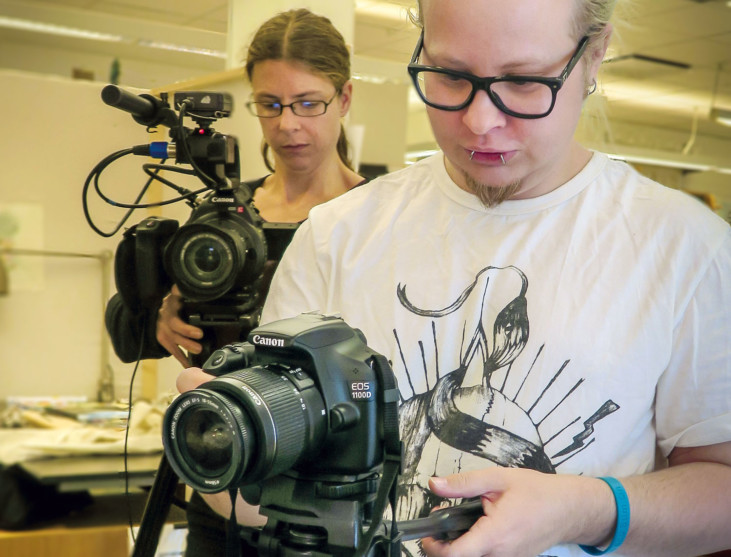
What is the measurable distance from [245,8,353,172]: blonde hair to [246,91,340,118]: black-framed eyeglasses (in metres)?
0.03

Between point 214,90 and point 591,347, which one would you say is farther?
point 214,90

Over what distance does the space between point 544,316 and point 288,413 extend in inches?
10.7

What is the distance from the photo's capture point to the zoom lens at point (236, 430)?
0.50 m

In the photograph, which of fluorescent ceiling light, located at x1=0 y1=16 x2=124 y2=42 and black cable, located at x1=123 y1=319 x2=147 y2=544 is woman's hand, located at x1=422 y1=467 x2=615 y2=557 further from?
fluorescent ceiling light, located at x1=0 y1=16 x2=124 y2=42

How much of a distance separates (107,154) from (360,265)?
0.91 feet

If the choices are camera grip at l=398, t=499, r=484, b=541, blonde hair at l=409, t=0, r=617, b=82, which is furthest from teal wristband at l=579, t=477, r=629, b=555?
blonde hair at l=409, t=0, r=617, b=82

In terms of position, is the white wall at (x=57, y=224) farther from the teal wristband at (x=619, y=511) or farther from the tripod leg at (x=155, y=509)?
the teal wristband at (x=619, y=511)

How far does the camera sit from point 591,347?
0.67m

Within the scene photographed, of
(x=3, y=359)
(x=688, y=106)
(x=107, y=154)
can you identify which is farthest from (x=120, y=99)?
(x=688, y=106)

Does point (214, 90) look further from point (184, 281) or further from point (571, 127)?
point (571, 127)

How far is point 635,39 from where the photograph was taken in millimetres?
4457

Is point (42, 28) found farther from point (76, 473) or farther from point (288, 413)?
point (288, 413)

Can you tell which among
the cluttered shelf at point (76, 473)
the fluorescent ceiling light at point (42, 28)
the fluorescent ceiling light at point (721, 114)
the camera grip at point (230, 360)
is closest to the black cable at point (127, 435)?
the cluttered shelf at point (76, 473)

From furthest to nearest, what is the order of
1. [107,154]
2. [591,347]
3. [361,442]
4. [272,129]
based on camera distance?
[272,129], [107,154], [591,347], [361,442]
